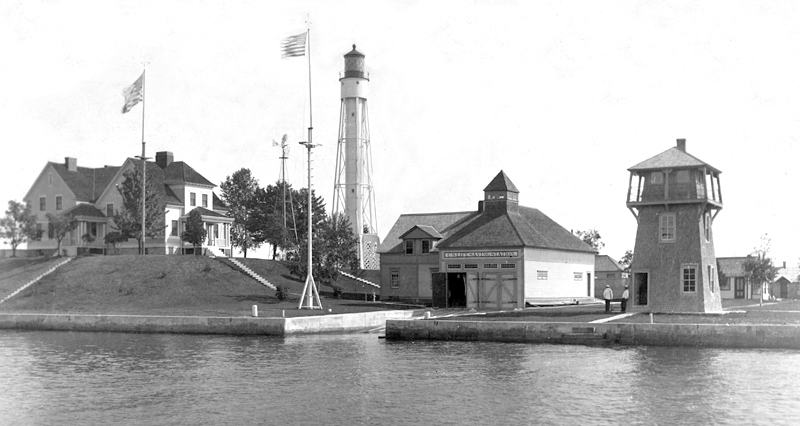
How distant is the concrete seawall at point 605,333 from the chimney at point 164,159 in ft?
156

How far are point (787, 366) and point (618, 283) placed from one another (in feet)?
217

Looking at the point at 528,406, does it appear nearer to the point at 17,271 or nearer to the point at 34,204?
the point at 17,271

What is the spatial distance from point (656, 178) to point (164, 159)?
A: 51.6 metres

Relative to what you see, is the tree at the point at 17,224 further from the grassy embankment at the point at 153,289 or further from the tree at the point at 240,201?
the tree at the point at 240,201

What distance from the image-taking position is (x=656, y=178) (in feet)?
164


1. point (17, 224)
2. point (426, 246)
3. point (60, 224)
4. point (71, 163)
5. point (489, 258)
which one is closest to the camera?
point (489, 258)

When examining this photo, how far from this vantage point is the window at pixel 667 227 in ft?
163

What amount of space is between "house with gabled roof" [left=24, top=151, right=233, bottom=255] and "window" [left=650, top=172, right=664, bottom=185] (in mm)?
41674

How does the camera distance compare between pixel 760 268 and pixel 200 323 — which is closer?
pixel 200 323

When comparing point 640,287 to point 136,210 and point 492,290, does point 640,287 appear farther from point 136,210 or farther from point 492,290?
point 136,210

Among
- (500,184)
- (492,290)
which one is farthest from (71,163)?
(492,290)

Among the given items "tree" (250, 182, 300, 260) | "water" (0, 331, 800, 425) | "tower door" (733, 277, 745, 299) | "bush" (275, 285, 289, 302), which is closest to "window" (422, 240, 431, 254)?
"bush" (275, 285, 289, 302)

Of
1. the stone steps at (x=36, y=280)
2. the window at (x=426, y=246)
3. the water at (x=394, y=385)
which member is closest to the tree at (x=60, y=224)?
the stone steps at (x=36, y=280)

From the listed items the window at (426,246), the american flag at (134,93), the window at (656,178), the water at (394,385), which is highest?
the american flag at (134,93)
